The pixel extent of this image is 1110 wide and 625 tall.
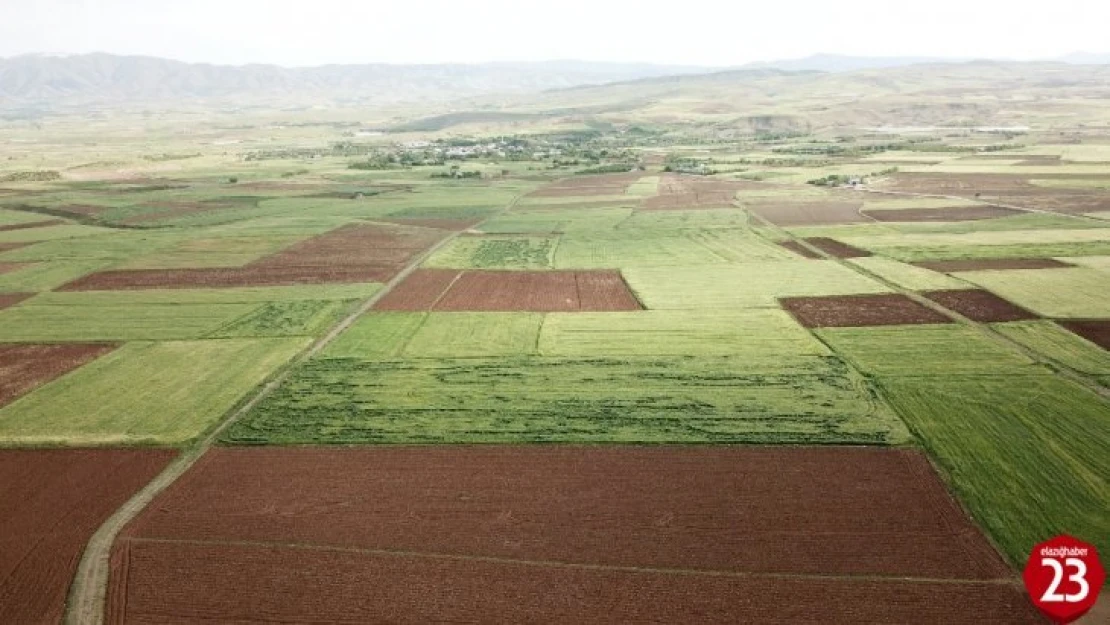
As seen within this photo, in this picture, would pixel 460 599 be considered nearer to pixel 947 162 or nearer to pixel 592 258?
pixel 592 258

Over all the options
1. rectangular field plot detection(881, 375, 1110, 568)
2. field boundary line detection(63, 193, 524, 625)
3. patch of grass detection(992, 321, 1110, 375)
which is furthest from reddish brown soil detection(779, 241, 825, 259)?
field boundary line detection(63, 193, 524, 625)

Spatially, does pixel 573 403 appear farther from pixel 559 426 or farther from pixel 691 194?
pixel 691 194

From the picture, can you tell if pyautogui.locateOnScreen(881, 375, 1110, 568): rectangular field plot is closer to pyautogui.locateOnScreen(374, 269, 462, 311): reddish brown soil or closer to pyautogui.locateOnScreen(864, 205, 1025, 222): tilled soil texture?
pyautogui.locateOnScreen(374, 269, 462, 311): reddish brown soil

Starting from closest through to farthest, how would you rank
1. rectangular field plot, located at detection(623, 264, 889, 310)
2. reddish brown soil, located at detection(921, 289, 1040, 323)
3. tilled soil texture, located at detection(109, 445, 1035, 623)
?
tilled soil texture, located at detection(109, 445, 1035, 623) → reddish brown soil, located at detection(921, 289, 1040, 323) → rectangular field plot, located at detection(623, 264, 889, 310)

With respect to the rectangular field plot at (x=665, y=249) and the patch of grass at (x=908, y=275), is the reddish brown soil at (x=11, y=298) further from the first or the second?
the patch of grass at (x=908, y=275)

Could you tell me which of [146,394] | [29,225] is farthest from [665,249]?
[29,225]

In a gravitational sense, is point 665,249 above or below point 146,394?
above
